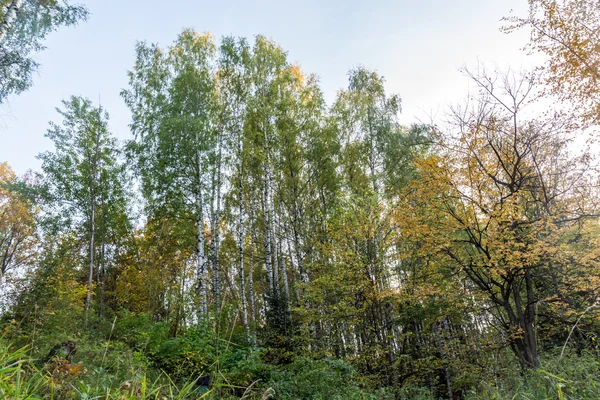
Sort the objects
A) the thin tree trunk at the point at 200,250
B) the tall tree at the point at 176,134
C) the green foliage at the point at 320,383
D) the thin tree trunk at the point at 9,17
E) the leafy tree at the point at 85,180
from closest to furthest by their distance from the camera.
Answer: the thin tree trunk at the point at 9,17
the green foliage at the point at 320,383
the thin tree trunk at the point at 200,250
the tall tree at the point at 176,134
the leafy tree at the point at 85,180

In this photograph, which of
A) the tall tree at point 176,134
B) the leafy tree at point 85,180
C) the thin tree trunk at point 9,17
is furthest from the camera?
the leafy tree at point 85,180

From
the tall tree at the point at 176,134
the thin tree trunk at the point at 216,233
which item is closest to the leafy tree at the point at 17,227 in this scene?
the tall tree at the point at 176,134

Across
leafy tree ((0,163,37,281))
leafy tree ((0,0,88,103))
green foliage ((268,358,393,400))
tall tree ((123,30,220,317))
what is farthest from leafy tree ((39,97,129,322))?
green foliage ((268,358,393,400))

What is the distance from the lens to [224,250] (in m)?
18.7

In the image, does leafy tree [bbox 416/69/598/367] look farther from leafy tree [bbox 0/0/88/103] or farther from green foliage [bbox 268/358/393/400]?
leafy tree [bbox 0/0/88/103]

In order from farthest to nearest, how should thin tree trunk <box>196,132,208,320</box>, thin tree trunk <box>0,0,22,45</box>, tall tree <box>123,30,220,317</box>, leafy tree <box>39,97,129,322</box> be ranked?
leafy tree <box>39,97,129,322</box>
tall tree <box>123,30,220,317</box>
thin tree trunk <box>196,132,208,320</box>
thin tree trunk <box>0,0,22,45</box>

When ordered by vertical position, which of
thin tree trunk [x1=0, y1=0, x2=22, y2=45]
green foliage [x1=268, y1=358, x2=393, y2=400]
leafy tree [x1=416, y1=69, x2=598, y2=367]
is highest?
thin tree trunk [x1=0, y1=0, x2=22, y2=45]

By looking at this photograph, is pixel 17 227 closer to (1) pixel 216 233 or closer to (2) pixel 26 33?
(1) pixel 216 233

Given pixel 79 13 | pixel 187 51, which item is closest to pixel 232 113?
pixel 187 51

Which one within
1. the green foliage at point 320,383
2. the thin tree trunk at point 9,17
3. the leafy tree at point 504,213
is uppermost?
the thin tree trunk at point 9,17

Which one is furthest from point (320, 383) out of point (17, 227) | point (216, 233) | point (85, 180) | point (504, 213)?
point (17, 227)

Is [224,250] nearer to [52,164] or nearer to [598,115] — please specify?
[52,164]

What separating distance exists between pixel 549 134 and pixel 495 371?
5649mm

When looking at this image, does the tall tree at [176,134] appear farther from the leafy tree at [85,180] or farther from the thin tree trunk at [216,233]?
the leafy tree at [85,180]
